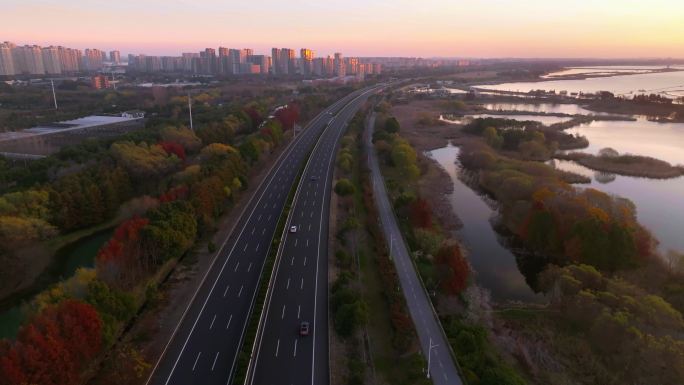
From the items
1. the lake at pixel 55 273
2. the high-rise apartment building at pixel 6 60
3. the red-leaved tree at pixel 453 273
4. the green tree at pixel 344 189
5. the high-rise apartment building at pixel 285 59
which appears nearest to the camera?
the lake at pixel 55 273

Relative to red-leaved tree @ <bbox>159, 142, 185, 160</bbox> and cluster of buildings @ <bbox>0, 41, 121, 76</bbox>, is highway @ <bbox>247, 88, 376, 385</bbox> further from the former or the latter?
cluster of buildings @ <bbox>0, 41, 121, 76</bbox>

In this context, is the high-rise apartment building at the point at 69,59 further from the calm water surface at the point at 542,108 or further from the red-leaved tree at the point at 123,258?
the red-leaved tree at the point at 123,258

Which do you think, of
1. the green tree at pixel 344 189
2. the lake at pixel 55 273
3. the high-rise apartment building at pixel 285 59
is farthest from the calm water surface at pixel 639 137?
the high-rise apartment building at pixel 285 59

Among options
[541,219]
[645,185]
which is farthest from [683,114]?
[541,219]

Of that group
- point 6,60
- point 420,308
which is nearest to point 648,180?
point 420,308

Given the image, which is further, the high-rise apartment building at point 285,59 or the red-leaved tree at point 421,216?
the high-rise apartment building at point 285,59

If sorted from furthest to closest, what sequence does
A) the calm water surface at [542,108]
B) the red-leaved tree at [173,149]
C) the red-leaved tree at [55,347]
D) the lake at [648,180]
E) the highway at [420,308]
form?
the calm water surface at [542,108]
the red-leaved tree at [173,149]
the lake at [648,180]
the highway at [420,308]
the red-leaved tree at [55,347]

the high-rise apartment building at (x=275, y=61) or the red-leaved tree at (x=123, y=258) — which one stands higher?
the high-rise apartment building at (x=275, y=61)

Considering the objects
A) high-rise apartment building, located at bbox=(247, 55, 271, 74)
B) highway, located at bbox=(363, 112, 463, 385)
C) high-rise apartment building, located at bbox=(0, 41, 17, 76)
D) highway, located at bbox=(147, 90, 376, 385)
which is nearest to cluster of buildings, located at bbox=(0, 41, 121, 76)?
high-rise apartment building, located at bbox=(0, 41, 17, 76)

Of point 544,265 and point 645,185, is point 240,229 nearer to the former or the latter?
point 544,265
